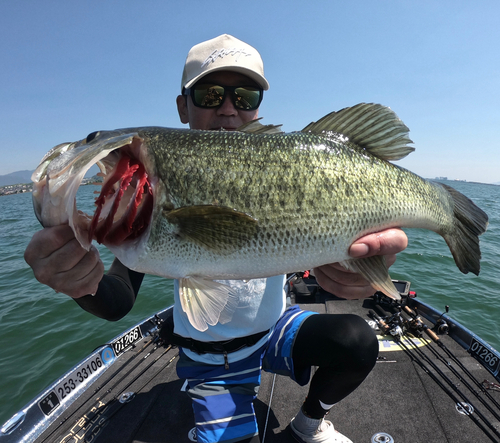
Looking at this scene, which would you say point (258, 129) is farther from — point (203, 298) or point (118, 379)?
point (118, 379)

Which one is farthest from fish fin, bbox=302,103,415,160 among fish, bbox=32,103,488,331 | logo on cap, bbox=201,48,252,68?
logo on cap, bbox=201,48,252,68

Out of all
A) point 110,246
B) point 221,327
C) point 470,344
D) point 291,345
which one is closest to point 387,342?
point 470,344

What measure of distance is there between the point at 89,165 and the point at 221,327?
1.74 m

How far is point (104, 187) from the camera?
1.62m

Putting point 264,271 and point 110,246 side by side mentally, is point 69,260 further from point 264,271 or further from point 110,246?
point 264,271

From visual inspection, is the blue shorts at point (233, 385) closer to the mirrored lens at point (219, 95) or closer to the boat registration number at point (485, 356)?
the mirrored lens at point (219, 95)

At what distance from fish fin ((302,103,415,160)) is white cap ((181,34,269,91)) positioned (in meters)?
1.32

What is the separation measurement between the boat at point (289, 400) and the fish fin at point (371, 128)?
2824 millimetres

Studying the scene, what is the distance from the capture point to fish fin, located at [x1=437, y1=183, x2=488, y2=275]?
2.34 metres

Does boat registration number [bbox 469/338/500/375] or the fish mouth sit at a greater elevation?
the fish mouth

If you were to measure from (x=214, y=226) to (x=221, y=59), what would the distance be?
6.80 feet

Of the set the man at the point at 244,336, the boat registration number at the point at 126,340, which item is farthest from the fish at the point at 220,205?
the boat registration number at the point at 126,340

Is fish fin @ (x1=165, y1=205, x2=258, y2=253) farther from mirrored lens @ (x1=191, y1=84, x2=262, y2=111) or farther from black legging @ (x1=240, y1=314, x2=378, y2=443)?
mirrored lens @ (x1=191, y1=84, x2=262, y2=111)

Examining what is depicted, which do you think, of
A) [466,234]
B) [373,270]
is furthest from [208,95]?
[466,234]
